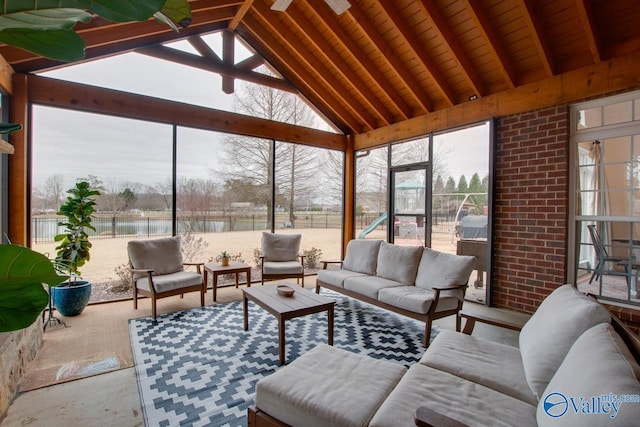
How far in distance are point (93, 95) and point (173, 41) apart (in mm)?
1297

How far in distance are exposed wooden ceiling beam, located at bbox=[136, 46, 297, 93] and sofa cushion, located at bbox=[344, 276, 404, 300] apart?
11.6ft

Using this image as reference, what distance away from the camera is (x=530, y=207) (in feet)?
12.3

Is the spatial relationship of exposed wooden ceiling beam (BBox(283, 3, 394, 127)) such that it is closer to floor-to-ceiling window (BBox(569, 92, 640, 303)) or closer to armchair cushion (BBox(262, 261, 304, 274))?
floor-to-ceiling window (BBox(569, 92, 640, 303))

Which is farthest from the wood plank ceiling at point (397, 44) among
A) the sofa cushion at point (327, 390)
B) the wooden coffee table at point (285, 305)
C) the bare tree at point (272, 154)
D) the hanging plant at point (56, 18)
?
the hanging plant at point (56, 18)

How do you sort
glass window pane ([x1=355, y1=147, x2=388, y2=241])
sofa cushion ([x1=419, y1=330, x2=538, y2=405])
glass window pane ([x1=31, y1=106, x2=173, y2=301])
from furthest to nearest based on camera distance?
glass window pane ([x1=355, y1=147, x2=388, y2=241]) → glass window pane ([x1=31, y1=106, x2=173, y2=301]) → sofa cushion ([x1=419, y1=330, x2=538, y2=405])

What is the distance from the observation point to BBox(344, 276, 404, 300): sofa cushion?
357cm

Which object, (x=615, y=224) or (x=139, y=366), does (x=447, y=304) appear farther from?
(x=139, y=366)

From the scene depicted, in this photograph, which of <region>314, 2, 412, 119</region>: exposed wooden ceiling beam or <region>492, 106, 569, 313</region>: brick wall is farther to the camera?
<region>314, 2, 412, 119</region>: exposed wooden ceiling beam

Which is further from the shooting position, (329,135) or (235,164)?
(329,135)

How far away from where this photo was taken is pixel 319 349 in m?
1.97

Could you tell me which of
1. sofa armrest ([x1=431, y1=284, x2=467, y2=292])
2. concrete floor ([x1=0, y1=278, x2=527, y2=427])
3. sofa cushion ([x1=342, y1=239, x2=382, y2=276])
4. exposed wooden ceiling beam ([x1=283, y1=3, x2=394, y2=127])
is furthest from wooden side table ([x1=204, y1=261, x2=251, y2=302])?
exposed wooden ceiling beam ([x1=283, y1=3, x2=394, y2=127])

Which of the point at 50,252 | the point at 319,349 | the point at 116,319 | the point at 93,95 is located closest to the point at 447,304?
the point at 319,349

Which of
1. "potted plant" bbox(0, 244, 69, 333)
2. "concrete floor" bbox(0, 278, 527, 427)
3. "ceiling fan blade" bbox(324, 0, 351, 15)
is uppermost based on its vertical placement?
"ceiling fan blade" bbox(324, 0, 351, 15)

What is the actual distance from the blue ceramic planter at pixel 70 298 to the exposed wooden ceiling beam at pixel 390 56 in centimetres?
457
